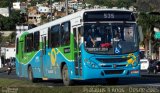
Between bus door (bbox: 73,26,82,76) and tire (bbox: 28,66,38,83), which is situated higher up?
bus door (bbox: 73,26,82,76)

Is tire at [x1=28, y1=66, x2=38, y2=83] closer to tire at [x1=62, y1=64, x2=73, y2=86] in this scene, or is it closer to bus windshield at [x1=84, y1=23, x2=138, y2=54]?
tire at [x1=62, y1=64, x2=73, y2=86]

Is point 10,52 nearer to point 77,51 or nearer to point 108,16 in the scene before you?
point 77,51

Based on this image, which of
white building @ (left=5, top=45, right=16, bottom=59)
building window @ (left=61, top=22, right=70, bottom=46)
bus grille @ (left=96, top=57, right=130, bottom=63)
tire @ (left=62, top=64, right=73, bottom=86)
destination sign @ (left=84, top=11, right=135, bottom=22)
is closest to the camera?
bus grille @ (left=96, top=57, right=130, bottom=63)

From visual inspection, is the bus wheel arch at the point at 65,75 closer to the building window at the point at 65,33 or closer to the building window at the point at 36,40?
the building window at the point at 65,33

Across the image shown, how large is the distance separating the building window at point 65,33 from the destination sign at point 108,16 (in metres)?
1.70

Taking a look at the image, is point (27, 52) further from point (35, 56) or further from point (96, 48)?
point (96, 48)

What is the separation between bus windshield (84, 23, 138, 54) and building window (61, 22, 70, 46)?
1801 mm

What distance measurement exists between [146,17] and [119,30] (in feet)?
189

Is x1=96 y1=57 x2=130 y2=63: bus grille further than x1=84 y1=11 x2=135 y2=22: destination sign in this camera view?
No

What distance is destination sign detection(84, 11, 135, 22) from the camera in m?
23.0

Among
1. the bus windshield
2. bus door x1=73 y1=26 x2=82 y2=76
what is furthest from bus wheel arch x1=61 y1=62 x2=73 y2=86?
the bus windshield

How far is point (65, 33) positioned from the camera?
2470 centimetres

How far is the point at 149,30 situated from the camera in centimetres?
8175

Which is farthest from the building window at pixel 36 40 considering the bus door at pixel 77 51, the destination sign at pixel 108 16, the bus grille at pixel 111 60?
the bus grille at pixel 111 60
